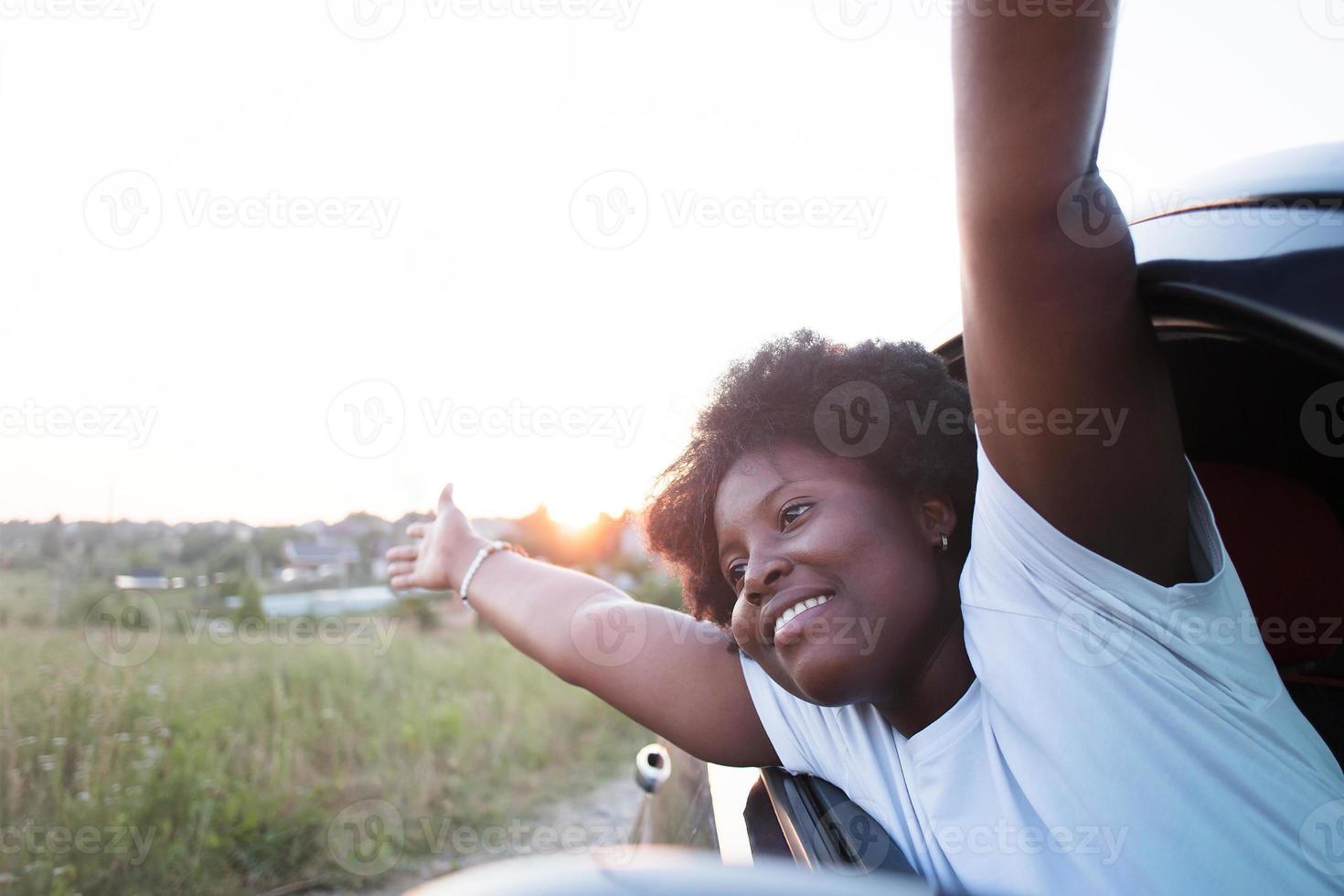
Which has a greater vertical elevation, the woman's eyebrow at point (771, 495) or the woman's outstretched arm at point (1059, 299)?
the woman's outstretched arm at point (1059, 299)

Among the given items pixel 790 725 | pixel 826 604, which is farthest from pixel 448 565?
pixel 826 604

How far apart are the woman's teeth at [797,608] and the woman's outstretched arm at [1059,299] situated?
Answer: 399 mm

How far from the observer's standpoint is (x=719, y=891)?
0.61 m

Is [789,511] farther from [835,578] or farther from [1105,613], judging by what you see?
[1105,613]

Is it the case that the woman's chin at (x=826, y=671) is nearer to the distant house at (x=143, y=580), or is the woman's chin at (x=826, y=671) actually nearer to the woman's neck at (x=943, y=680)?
the woman's neck at (x=943, y=680)

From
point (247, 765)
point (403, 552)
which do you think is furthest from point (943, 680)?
point (247, 765)

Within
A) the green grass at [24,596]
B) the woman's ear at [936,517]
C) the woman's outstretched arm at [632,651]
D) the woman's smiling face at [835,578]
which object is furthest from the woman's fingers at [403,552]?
the green grass at [24,596]

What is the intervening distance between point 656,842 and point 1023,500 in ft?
5.74

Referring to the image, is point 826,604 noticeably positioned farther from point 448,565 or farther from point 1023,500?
point 448,565

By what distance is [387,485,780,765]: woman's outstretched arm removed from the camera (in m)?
1.91

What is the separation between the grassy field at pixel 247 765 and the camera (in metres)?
3.68

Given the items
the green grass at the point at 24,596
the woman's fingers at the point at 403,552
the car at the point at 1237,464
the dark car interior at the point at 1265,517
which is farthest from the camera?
the green grass at the point at 24,596

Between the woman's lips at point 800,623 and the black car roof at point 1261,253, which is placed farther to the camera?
the woman's lips at point 800,623

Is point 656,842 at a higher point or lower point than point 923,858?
A: lower
